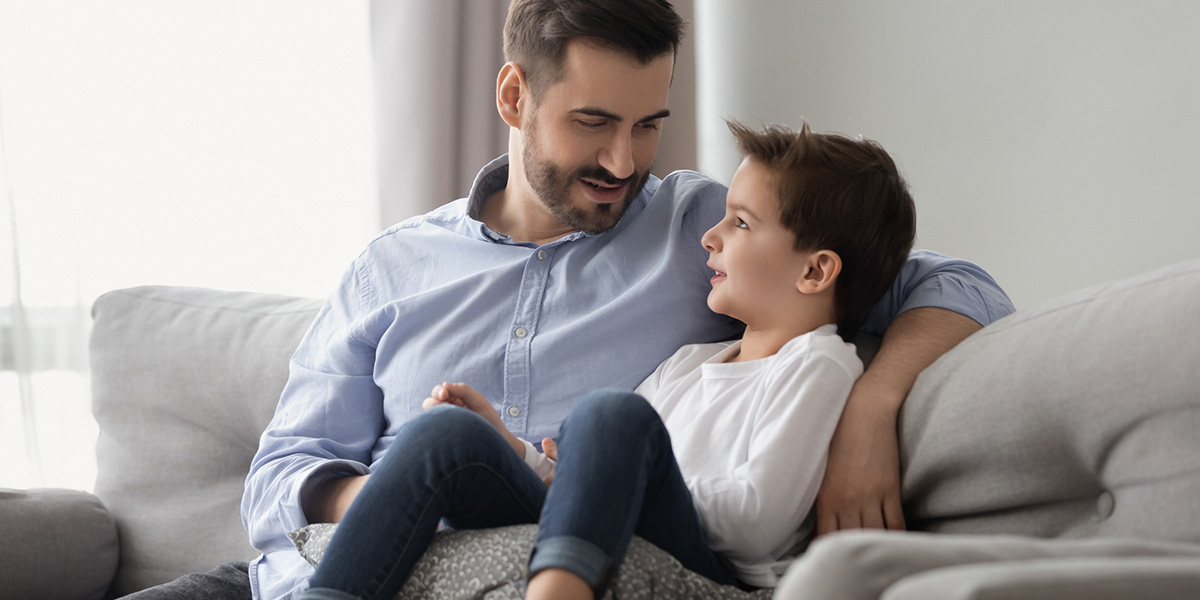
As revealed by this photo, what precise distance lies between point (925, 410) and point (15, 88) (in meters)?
2.30

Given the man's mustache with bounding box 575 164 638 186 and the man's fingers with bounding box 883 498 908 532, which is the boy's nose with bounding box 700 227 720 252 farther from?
the man's fingers with bounding box 883 498 908 532

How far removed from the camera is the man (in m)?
1.32

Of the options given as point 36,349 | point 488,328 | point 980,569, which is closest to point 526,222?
point 488,328

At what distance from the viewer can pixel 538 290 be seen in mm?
1396

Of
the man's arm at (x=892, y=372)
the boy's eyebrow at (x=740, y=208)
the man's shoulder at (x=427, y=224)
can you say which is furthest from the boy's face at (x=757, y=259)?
the man's shoulder at (x=427, y=224)

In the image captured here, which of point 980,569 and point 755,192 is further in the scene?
point 755,192

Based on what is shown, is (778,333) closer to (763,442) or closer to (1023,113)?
(763,442)

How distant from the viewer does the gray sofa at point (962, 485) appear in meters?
0.62

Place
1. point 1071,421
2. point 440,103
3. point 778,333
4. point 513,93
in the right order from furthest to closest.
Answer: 1. point 440,103
2. point 513,93
3. point 778,333
4. point 1071,421

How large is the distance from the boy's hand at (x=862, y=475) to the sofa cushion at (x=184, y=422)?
1044mm

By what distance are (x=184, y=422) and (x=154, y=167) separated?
972 mm

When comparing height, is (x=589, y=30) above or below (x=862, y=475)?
above

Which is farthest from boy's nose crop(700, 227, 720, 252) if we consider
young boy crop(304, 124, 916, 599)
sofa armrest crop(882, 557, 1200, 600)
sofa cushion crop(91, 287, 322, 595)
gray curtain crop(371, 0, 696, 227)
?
gray curtain crop(371, 0, 696, 227)

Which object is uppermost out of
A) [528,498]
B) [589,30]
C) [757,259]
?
[589,30]
